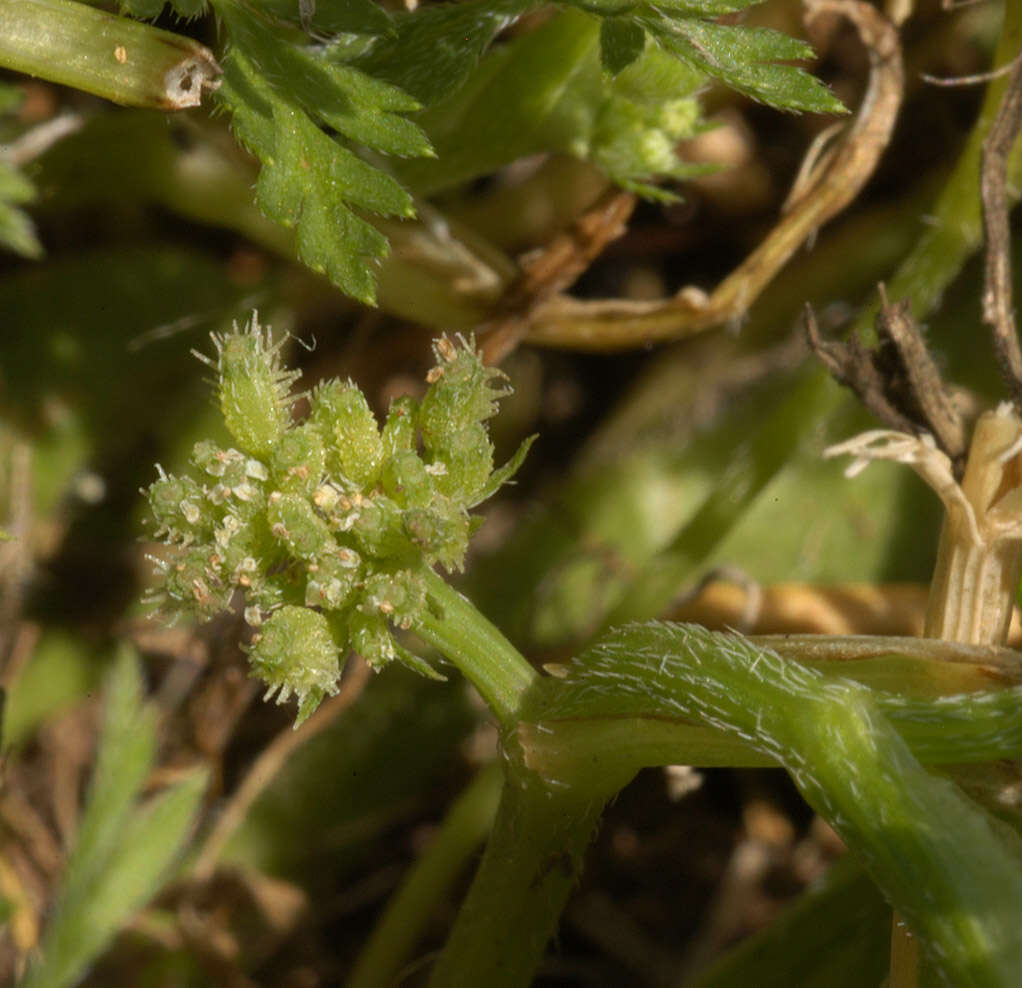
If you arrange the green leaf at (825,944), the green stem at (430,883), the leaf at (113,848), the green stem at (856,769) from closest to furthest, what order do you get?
the green stem at (856,769) < the green leaf at (825,944) < the leaf at (113,848) < the green stem at (430,883)

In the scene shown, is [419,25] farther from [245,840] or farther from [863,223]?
[245,840]

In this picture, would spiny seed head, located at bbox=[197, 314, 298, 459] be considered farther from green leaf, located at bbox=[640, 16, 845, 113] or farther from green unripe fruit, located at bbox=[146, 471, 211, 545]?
green leaf, located at bbox=[640, 16, 845, 113]

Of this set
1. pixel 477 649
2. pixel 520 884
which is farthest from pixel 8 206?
pixel 520 884

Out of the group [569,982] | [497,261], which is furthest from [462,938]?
[497,261]

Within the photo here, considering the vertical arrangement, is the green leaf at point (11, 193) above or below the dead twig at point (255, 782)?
above

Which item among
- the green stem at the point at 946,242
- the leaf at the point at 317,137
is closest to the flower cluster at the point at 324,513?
the leaf at the point at 317,137

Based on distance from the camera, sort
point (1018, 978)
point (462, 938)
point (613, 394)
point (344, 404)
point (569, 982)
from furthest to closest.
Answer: point (613, 394) < point (569, 982) < point (462, 938) < point (344, 404) < point (1018, 978)

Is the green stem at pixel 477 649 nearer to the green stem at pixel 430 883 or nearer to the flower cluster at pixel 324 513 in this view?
the flower cluster at pixel 324 513
